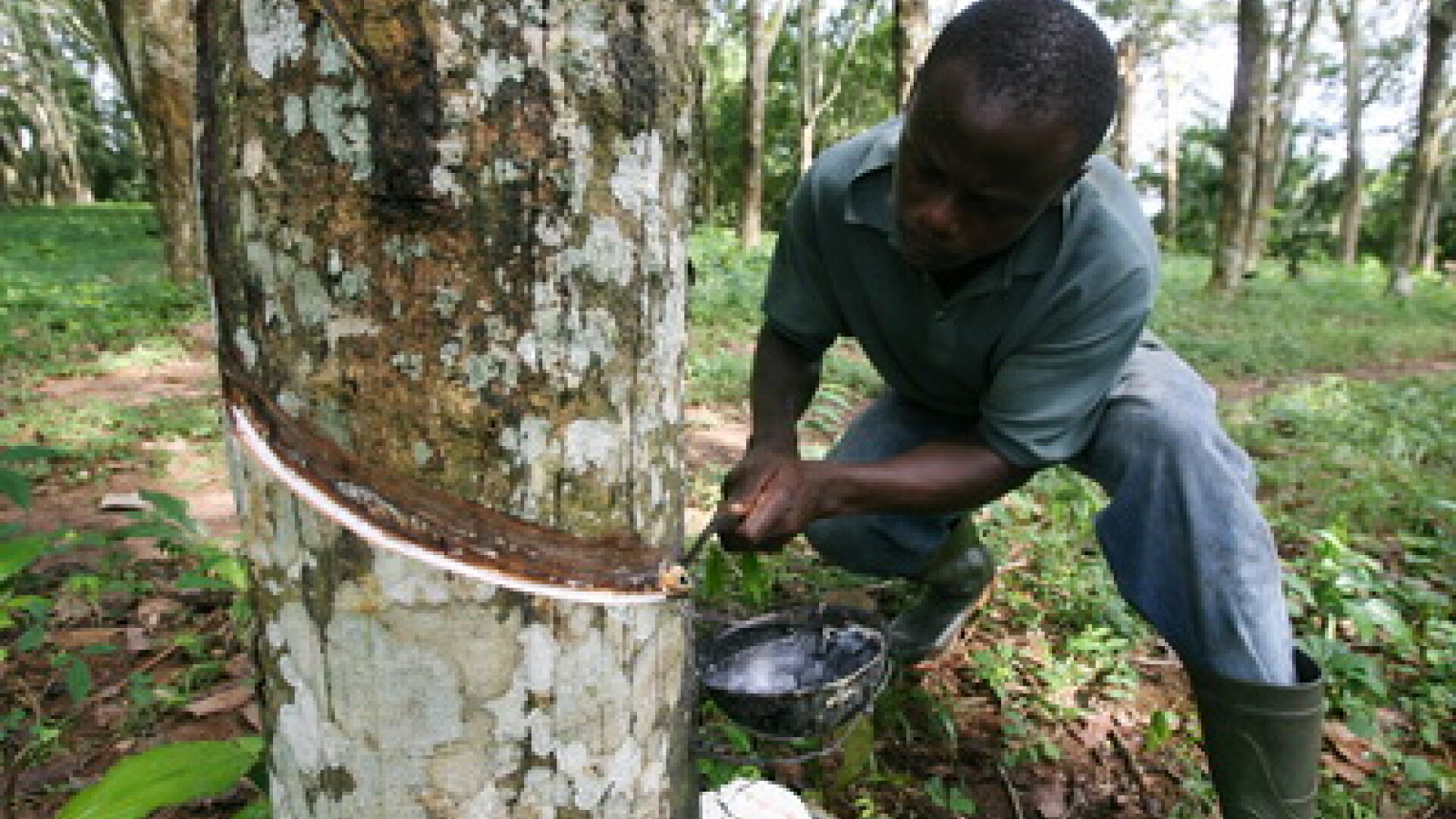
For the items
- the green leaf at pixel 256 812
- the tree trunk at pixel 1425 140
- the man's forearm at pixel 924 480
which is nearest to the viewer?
the green leaf at pixel 256 812

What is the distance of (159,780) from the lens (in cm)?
120

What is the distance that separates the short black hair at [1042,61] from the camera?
1.42 metres

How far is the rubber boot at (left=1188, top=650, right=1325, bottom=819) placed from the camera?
174 cm

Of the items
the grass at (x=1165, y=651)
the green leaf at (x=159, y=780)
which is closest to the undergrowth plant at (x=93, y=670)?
the green leaf at (x=159, y=780)

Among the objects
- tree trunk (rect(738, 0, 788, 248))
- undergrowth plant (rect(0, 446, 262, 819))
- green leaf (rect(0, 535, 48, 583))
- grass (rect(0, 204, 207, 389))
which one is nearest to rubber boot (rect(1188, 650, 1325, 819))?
undergrowth plant (rect(0, 446, 262, 819))

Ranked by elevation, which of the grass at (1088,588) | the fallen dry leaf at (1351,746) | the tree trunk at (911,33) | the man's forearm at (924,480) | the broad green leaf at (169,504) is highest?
the tree trunk at (911,33)

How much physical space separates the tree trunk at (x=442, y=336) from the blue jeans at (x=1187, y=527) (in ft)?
4.18

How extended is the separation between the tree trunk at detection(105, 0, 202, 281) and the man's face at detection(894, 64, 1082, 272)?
20.0 ft

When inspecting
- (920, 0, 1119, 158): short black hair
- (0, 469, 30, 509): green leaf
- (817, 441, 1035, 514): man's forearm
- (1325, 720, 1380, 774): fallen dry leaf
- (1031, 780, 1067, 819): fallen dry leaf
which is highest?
(920, 0, 1119, 158): short black hair

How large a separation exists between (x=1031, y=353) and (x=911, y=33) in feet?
16.7

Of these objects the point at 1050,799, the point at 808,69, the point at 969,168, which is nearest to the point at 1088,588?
the point at 1050,799

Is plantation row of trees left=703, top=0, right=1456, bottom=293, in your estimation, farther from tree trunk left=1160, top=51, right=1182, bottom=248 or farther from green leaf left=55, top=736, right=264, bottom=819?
green leaf left=55, top=736, right=264, bottom=819

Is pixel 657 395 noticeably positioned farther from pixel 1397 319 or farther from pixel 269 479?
pixel 1397 319

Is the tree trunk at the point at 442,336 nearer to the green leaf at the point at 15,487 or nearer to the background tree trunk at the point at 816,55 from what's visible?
the green leaf at the point at 15,487
